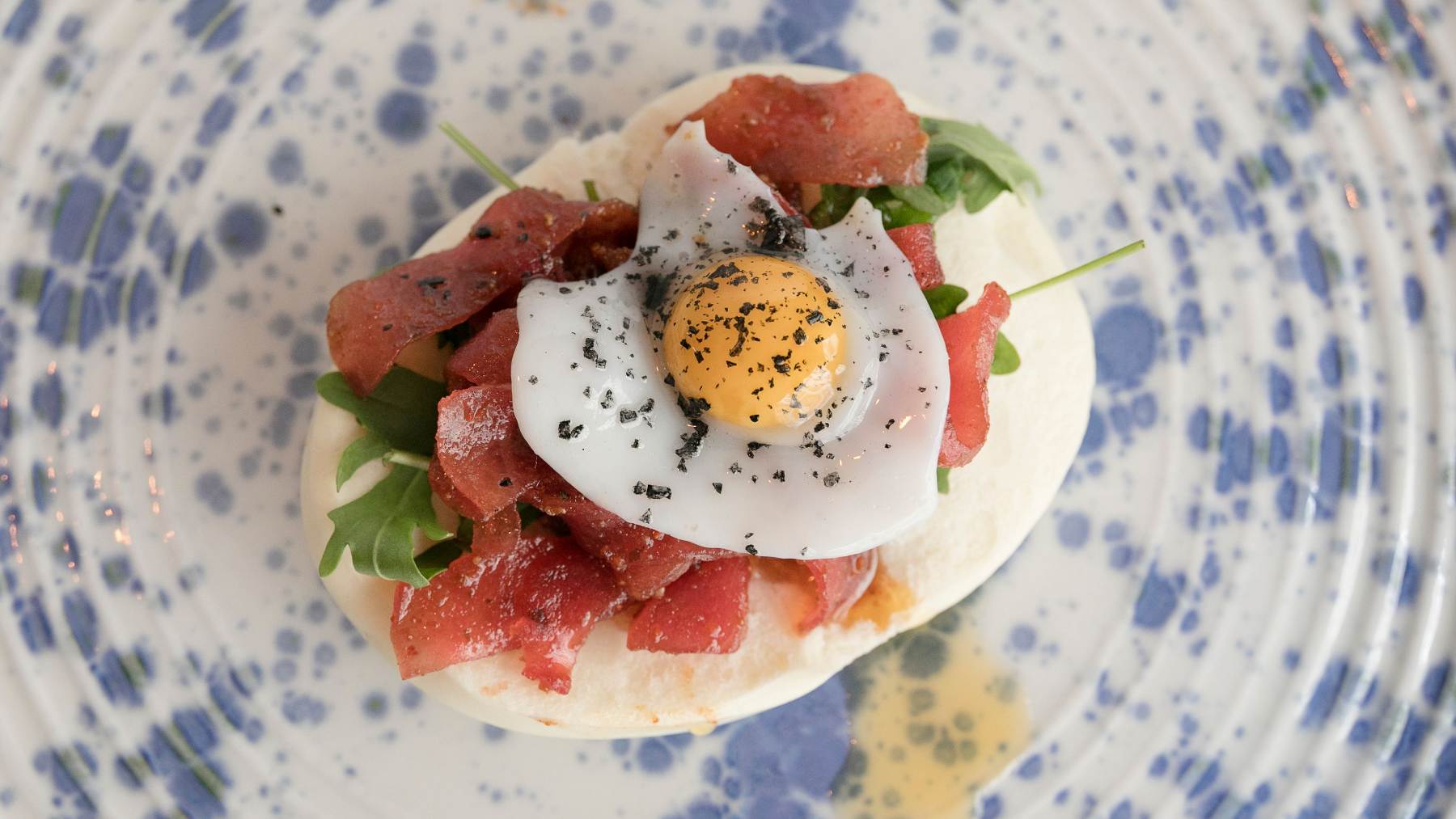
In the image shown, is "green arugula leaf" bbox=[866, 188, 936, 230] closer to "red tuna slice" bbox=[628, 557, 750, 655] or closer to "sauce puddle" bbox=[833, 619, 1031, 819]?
"red tuna slice" bbox=[628, 557, 750, 655]

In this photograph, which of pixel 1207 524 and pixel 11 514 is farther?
pixel 1207 524

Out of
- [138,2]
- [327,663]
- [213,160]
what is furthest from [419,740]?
[138,2]

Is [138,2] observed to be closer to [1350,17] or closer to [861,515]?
[861,515]

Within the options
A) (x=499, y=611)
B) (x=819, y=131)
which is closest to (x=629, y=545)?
(x=499, y=611)

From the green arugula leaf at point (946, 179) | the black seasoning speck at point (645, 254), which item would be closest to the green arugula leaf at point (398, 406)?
the black seasoning speck at point (645, 254)

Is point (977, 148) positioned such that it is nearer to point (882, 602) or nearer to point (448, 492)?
point (882, 602)

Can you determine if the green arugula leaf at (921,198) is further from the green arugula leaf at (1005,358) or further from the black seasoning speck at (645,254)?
the black seasoning speck at (645,254)
